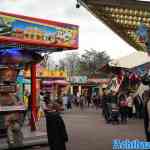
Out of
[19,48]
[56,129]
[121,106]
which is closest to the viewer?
[56,129]

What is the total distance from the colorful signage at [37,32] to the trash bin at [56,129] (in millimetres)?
3920

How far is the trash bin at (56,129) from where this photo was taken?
12.7 meters

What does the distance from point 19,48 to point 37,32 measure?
82 cm

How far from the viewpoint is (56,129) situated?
41.7ft

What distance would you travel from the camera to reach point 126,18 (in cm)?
3006

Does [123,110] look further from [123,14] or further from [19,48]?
[19,48]

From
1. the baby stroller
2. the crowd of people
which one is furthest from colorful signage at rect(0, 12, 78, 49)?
the baby stroller

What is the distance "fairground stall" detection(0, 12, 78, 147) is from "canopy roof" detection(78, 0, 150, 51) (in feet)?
19.3

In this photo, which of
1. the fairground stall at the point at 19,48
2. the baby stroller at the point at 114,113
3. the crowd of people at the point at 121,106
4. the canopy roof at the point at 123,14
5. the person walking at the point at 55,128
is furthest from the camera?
the crowd of people at the point at 121,106

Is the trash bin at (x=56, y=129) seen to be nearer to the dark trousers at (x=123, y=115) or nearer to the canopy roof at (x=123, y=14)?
the canopy roof at (x=123, y=14)

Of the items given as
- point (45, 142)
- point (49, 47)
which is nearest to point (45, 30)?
point (49, 47)

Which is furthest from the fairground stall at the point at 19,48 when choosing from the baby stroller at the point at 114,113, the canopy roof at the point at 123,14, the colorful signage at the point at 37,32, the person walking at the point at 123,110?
the person walking at the point at 123,110

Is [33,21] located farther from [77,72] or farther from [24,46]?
[77,72]

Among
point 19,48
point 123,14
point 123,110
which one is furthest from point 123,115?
point 19,48
